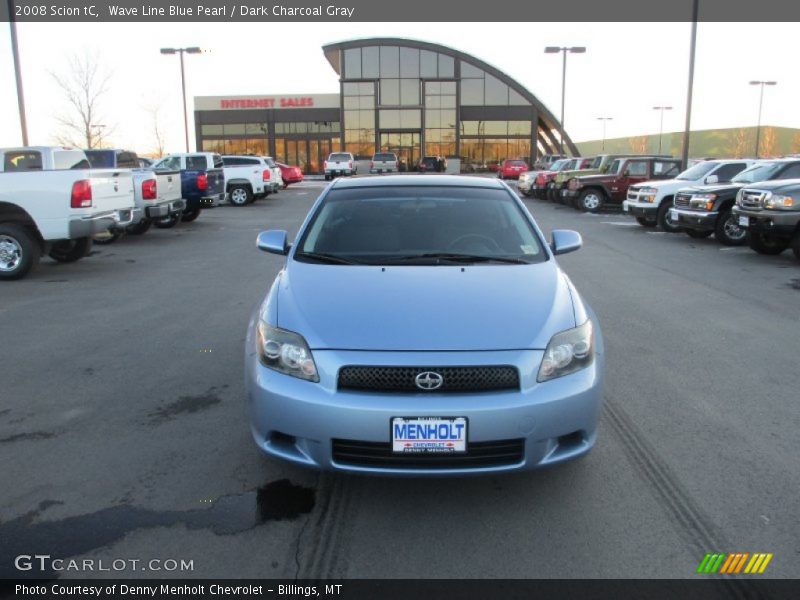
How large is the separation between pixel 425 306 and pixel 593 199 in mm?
20658

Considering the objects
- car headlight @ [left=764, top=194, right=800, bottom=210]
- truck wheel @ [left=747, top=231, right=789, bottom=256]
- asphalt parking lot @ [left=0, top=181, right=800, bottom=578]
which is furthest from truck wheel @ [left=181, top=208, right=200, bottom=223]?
car headlight @ [left=764, top=194, right=800, bottom=210]

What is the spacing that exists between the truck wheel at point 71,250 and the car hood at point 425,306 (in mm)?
9039

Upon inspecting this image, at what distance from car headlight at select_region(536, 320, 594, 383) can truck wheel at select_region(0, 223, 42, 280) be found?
931 centimetres

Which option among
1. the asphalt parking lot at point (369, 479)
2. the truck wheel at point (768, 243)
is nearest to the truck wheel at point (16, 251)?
the asphalt parking lot at point (369, 479)

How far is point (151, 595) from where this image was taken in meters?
2.76

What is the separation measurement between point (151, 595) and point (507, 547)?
5.13 ft

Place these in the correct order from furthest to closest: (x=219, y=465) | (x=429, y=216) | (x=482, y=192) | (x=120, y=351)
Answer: (x=120, y=351), (x=482, y=192), (x=429, y=216), (x=219, y=465)

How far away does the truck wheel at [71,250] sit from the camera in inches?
460

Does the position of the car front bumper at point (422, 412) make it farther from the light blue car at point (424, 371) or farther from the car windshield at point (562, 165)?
the car windshield at point (562, 165)

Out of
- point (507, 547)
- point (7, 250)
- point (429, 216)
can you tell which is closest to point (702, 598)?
point (507, 547)

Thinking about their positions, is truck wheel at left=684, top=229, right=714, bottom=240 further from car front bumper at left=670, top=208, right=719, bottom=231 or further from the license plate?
the license plate

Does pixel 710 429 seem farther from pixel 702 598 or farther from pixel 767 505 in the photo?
pixel 702 598

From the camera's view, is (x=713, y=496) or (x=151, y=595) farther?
(x=713, y=496)

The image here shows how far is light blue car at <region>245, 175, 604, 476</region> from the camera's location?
3.04m
